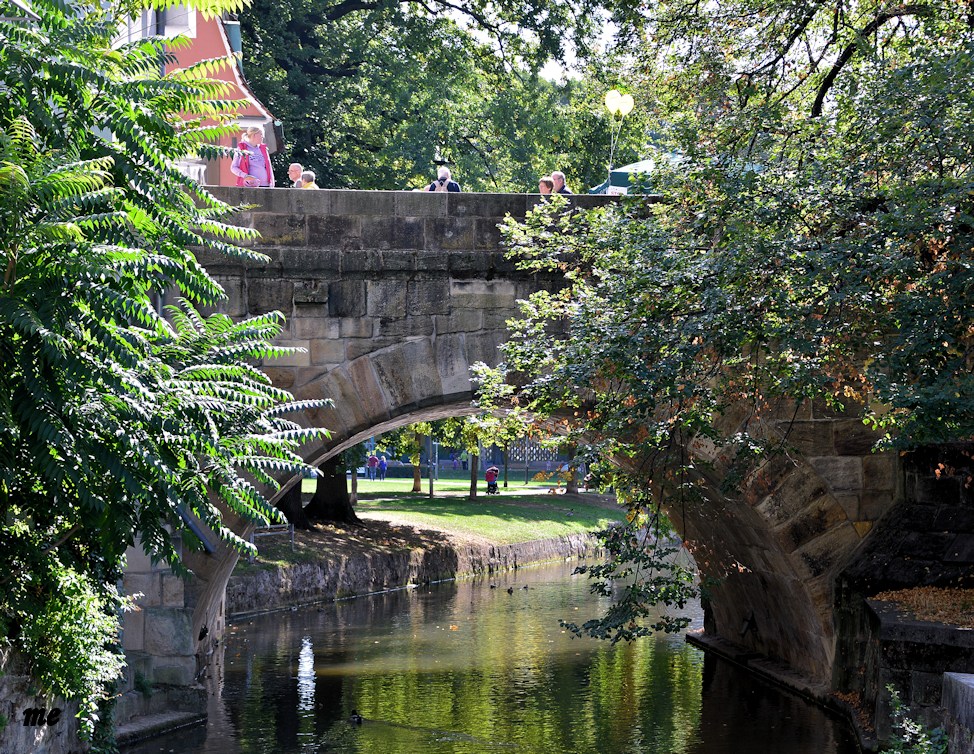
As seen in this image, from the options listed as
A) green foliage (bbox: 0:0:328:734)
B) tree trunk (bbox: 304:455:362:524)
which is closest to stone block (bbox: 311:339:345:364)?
green foliage (bbox: 0:0:328:734)

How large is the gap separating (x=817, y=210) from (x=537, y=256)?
276cm

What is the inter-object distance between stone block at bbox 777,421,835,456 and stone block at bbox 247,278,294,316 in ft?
13.6

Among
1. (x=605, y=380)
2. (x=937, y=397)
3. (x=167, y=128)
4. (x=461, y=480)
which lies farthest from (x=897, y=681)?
(x=461, y=480)

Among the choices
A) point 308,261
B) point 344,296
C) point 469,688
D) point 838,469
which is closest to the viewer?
point 308,261

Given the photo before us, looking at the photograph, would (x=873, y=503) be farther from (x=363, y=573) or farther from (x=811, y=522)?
(x=363, y=573)

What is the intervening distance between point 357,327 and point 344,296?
27cm

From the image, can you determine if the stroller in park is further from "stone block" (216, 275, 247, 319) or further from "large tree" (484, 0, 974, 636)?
"large tree" (484, 0, 974, 636)

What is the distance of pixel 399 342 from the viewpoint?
37.2 feet

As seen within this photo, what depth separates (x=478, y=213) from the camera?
37.2ft

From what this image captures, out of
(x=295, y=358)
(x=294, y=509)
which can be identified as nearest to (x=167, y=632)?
(x=295, y=358)

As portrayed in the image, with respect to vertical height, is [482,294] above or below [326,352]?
above

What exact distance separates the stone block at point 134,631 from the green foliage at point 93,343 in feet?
11.3

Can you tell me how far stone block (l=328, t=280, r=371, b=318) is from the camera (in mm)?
11258

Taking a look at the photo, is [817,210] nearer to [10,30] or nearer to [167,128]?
[167,128]
